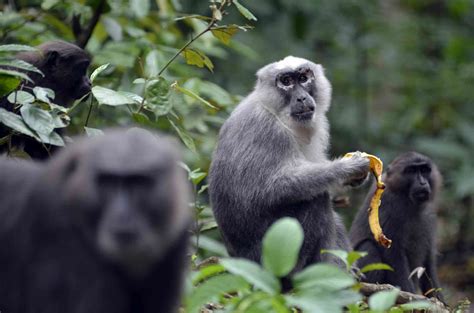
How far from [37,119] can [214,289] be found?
6.74ft

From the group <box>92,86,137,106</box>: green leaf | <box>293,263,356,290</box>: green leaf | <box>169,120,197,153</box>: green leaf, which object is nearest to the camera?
<box>293,263,356,290</box>: green leaf

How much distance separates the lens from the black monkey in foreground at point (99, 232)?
3.55m

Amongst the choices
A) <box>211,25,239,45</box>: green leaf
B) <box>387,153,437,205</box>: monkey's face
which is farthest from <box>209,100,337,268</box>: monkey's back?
<box>387,153,437,205</box>: monkey's face

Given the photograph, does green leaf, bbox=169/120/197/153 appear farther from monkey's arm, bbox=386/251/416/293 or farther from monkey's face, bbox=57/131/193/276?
monkey's face, bbox=57/131/193/276

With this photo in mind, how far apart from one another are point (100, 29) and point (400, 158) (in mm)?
3224

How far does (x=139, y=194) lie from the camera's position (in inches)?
141

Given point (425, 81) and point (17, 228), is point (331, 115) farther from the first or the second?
point (17, 228)

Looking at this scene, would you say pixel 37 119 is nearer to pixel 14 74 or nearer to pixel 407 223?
pixel 14 74

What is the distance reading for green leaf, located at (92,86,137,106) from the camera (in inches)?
241

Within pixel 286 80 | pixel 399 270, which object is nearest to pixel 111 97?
pixel 286 80

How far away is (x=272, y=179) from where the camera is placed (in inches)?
275

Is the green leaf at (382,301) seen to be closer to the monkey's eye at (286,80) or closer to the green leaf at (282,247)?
the green leaf at (282,247)

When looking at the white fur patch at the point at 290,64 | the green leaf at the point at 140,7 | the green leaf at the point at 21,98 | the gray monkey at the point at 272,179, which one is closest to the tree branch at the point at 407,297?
the gray monkey at the point at 272,179

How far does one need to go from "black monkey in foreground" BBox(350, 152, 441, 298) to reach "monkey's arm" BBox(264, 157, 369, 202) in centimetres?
175
